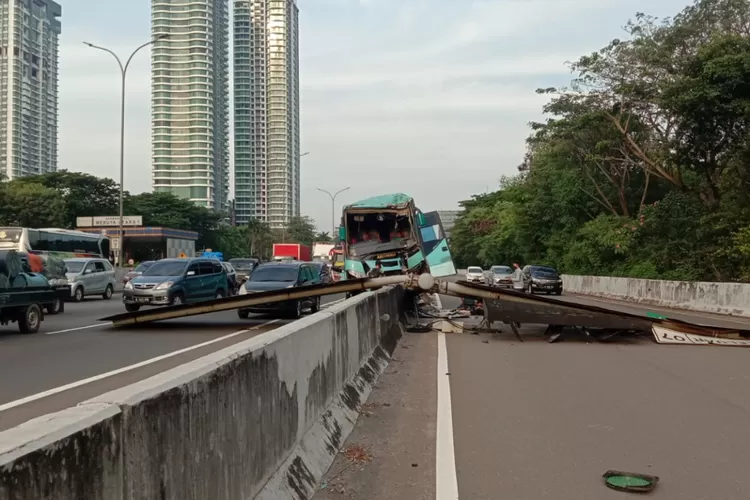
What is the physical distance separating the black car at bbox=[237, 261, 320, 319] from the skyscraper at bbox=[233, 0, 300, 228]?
111 m

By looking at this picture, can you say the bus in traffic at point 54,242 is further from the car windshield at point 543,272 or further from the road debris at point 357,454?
the road debris at point 357,454

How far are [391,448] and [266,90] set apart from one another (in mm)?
131509

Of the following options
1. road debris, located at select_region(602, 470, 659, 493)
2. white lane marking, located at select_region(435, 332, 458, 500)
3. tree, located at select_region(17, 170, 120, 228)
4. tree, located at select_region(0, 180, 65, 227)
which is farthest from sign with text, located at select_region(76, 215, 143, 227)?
→ road debris, located at select_region(602, 470, 659, 493)

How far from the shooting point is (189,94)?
371 ft

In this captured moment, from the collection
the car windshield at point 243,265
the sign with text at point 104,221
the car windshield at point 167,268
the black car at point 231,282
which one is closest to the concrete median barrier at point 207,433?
the car windshield at point 167,268

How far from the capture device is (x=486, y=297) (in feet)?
52.6

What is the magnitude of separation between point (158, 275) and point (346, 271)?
22.8 feet

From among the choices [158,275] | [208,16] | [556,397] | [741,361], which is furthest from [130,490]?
[208,16]

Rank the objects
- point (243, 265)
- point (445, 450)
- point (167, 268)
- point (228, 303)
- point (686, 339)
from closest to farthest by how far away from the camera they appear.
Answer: point (445, 450), point (686, 339), point (228, 303), point (167, 268), point (243, 265)

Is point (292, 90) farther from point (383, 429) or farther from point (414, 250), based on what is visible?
point (383, 429)

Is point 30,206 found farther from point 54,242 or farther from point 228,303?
point 228,303

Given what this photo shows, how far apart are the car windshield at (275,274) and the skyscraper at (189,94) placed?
92.9 m

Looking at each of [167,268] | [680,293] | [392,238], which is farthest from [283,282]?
[680,293]

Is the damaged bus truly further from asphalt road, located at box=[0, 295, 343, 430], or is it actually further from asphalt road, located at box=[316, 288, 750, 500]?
asphalt road, located at box=[316, 288, 750, 500]
